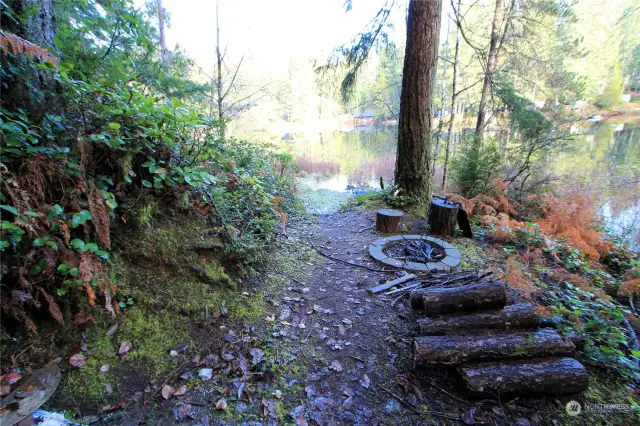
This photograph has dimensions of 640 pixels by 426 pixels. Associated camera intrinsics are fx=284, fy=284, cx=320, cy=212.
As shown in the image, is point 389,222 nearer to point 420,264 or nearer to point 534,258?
point 420,264

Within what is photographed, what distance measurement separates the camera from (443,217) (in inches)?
194

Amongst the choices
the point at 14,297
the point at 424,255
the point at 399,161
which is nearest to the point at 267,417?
the point at 14,297

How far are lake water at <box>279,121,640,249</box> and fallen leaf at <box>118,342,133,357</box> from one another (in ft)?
19.0

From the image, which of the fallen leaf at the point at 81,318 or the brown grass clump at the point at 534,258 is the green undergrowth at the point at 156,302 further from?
the brown grass clump at the point at 534,258

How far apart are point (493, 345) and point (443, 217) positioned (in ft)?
9.83

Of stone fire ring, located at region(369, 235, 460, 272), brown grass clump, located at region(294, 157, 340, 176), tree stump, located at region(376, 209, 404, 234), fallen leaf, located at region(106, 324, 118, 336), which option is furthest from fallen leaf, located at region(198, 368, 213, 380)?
brown grass clump, located at region(294, 157, 340, 176)

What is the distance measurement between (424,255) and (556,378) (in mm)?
2229

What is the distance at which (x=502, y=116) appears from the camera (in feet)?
27.7

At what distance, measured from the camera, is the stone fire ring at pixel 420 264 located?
3818 mm

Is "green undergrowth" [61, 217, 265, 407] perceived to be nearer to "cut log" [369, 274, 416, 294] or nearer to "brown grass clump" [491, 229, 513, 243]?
"cut log" [369, 274, 416, 294]

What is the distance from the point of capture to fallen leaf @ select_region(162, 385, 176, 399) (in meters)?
1.93

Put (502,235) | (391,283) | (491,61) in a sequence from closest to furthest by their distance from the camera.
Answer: (391,283), (502,235), (491,61)

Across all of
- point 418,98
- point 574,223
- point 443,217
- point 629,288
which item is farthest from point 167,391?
point 574,223

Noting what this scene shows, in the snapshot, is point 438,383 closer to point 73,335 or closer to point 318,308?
point 318,308
